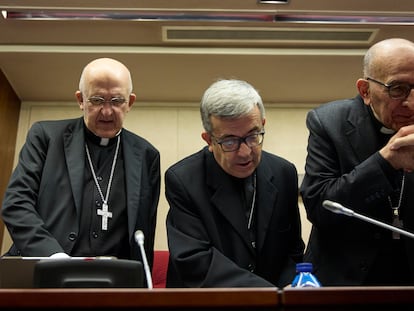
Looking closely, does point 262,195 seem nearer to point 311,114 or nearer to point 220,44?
point 311,114

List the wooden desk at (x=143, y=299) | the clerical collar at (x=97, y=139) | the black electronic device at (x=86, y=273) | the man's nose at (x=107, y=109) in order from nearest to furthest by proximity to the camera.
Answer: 1. the wooden desk at (x=143, y=299)
2. the black electronic device at (x=86, y=273)
3. the man's nose at (x=107, y=109)
4. the clerical collar at (x=97, y=139)

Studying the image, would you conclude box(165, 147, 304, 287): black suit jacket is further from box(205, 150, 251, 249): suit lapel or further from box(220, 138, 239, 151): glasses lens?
box(220, 138, 239, 151): glasses lens

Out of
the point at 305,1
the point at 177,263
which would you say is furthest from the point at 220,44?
the point at 177,263

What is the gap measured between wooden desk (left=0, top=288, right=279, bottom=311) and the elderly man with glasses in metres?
0.83

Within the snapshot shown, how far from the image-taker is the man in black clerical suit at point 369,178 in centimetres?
197

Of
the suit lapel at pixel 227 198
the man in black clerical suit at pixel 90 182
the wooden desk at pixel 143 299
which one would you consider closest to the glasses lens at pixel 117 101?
the man in black clerical suit at pixel 90 182

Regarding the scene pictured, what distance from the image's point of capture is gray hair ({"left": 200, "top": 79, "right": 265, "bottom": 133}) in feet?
7.23

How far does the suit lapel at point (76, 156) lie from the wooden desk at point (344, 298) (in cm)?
150

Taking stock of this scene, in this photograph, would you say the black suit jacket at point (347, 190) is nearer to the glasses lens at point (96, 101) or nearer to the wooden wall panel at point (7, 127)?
the glasses lens at point (96, 101)

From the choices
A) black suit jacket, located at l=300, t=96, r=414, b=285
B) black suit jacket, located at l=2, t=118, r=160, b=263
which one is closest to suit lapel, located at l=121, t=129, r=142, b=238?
black suit jacket, located at l=2, t=118, r=160, b=263

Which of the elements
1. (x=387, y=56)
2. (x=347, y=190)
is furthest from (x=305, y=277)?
(x=387, y=56)

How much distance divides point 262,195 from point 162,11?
Answer: 194cm

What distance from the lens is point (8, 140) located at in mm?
4668

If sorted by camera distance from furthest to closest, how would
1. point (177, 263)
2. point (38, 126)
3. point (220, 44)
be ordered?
point (220, 44)
point (38, 126)
point (177, 263)
